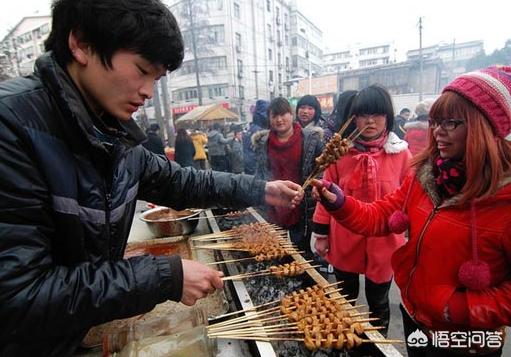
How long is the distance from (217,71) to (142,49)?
1728 inches

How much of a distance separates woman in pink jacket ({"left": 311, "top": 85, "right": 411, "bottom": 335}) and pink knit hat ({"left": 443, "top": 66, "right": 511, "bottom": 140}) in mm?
1139

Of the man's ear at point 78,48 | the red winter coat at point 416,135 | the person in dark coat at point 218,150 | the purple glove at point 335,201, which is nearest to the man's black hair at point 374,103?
the purple glove at point 335,201

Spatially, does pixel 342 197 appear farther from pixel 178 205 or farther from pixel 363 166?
pixel 178 205

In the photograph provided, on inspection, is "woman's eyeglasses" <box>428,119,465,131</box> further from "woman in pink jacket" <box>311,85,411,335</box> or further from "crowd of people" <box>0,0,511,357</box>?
"woman in pink jacket" <box>311,85,411,335</box>

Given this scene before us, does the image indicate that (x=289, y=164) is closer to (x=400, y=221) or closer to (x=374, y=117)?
(x=374, y=117)

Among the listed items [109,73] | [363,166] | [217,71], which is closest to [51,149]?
[109,73]

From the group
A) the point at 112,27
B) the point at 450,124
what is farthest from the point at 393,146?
the point at 112,27

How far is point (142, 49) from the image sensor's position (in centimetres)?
126

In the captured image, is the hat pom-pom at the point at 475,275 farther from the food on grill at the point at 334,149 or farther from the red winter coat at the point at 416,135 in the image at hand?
the red winter coat at the point at 416,135

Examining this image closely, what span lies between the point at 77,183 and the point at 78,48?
0.55 m

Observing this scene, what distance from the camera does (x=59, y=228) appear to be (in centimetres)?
120

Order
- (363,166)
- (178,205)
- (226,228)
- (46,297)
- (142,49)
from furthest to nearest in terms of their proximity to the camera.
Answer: (226,228) → (363,166) → (178,205) → (142,49) → (46,297)

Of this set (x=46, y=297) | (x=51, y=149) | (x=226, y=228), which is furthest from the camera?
(x=226, y=228)

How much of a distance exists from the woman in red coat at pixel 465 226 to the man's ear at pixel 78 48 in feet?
6.14
